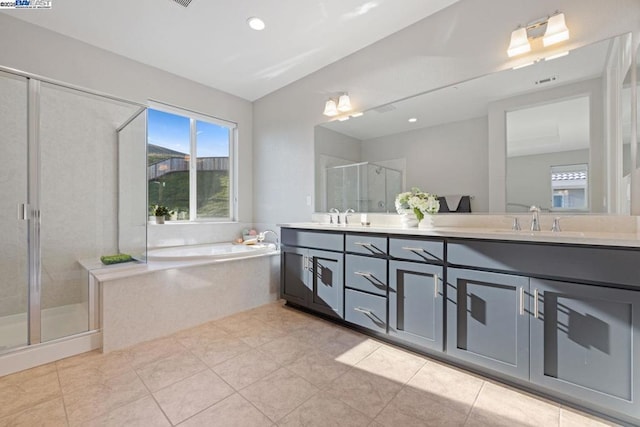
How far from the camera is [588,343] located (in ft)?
4.24

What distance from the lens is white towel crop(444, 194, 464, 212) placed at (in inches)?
84.7

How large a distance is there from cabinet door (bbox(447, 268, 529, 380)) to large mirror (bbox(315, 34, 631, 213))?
26.1 inches

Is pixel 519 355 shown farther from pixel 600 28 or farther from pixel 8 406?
pixel 8 406

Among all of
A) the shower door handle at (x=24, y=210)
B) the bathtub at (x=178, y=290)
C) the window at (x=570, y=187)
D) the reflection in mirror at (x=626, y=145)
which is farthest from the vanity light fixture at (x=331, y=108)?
the shower door handle at (x=24, y=210)

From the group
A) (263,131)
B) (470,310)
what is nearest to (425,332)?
(470,310)

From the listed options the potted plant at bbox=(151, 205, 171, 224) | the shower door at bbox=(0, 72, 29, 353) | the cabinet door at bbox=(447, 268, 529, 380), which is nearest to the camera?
the cabinet door at bbox=(447, 268, 529, 380)

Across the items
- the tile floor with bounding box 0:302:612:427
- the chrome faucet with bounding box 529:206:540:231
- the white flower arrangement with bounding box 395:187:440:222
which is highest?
the white flower arrangement with bounding box 395:187:440:222

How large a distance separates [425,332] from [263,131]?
3.16 meters

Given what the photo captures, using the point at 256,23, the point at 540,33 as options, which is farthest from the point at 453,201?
the point at 256,23

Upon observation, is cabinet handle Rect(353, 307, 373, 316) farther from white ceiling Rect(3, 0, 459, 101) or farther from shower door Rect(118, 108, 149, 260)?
white ceiling Rect(3, 0, 459, 101)

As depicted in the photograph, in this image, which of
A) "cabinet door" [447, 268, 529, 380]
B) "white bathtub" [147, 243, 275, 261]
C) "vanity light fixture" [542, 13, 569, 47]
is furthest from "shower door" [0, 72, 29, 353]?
"vanity light fixture" [542, 13, 569, 47]

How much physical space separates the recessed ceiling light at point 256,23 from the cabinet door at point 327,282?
2056 millimetres

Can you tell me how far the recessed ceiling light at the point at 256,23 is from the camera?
234 centimetres

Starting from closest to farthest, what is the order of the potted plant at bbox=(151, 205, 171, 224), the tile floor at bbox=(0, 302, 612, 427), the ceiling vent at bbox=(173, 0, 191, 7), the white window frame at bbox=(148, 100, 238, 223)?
the tile floor at bbox=(0, 302, 612, 427) → the ceiling vent at bbox=(173, 0, 191, 7) → the potted plant at bbox=(151, 205, 171, 224) → the white window frame at bbox=(148, 100, 238, 223)
